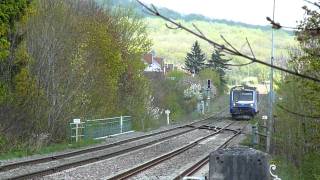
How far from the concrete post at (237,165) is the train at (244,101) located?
164 ft

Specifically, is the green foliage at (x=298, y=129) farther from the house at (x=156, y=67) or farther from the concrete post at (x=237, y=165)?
the house at (x=156, y=67)

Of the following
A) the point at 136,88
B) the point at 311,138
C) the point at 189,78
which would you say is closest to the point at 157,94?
the point at 136,88

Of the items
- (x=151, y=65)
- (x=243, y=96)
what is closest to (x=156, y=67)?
(x=151, y=65)

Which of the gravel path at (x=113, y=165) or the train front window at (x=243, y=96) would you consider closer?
the gravel path at (x=113, y=165)

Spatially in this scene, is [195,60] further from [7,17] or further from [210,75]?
[7,17]

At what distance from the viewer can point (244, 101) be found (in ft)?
186

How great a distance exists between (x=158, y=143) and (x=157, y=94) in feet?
132

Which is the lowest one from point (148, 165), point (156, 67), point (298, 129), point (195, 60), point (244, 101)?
point (148, 165)

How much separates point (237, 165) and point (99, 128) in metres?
26.0

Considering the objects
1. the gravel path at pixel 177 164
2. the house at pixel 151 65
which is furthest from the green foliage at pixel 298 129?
the house at pixel 151 65

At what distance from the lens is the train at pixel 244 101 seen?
5678cm

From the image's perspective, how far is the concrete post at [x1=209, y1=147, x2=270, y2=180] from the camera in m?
7.09

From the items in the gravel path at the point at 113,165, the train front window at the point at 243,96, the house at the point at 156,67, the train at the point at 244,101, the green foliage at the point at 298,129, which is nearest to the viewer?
the gravel path at the point at 113,165

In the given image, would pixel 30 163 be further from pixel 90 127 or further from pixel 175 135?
pixel 175 135
